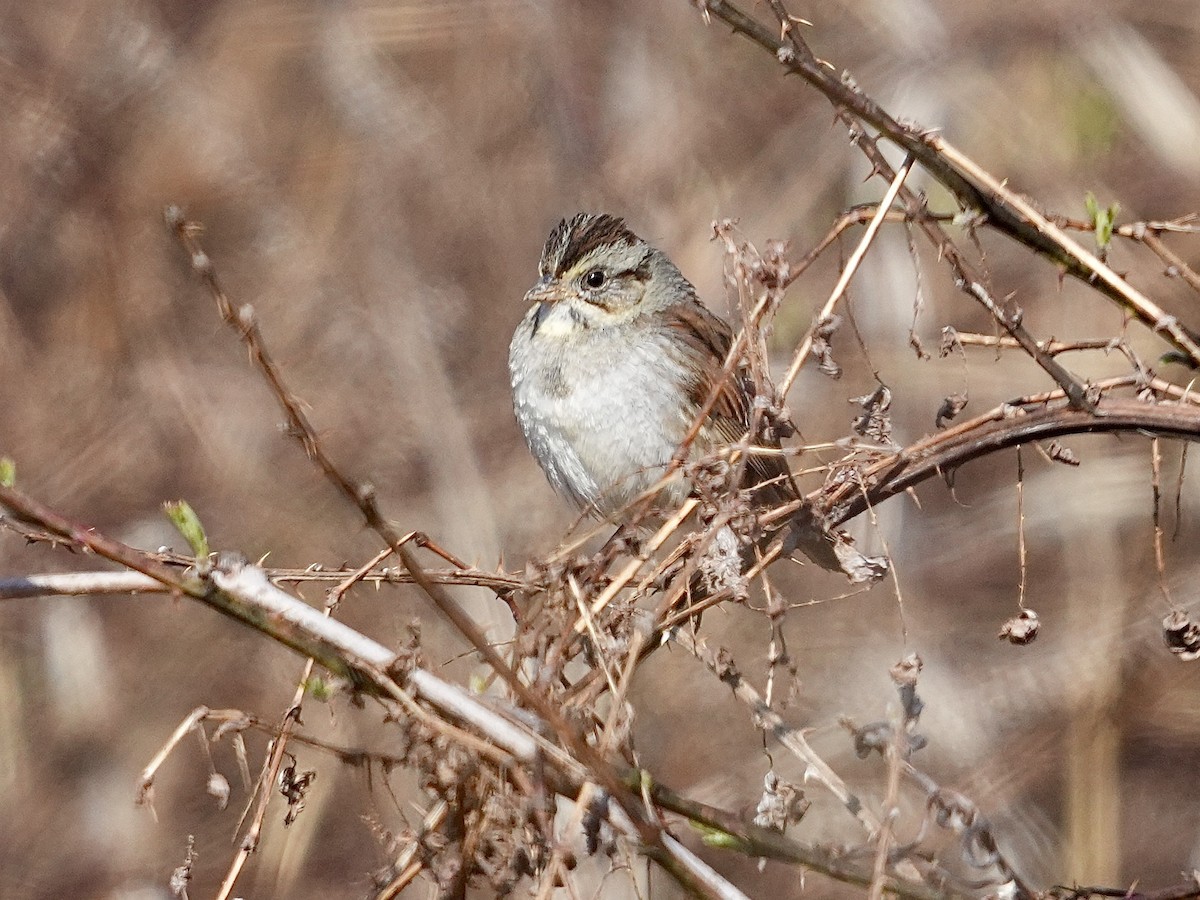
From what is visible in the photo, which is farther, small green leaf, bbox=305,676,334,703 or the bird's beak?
the bird's beak

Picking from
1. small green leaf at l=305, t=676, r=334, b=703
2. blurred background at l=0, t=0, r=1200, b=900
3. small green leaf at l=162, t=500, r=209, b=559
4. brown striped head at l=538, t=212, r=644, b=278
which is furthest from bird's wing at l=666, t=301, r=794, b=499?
small green leaf at l=162, t=500, r=209, b=559

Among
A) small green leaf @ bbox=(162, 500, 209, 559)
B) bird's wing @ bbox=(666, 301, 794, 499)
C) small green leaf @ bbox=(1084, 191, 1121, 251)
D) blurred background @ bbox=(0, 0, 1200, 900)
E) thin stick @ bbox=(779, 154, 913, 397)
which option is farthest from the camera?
blurred background @ bbox=(0, 0, 1200, 900)

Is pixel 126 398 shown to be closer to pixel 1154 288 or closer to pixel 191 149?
pixel 191 149

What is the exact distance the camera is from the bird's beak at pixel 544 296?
137 inches

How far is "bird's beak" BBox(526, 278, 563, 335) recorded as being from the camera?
347 cm

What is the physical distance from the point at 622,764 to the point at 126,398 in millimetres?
3577

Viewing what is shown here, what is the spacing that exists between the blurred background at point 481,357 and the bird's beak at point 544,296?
0.96 metres

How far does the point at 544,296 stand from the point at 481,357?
4.93 feet

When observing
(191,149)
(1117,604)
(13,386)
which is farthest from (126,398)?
(1117,604)

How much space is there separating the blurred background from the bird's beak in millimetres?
956

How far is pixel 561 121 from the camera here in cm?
524

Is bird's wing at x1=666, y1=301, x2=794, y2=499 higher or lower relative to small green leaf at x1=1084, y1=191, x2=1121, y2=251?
higher

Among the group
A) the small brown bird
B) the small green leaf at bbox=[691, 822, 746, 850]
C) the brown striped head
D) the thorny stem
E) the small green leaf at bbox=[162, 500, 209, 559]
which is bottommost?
the small green leaf at bbox=[691, 822, 746, 850]

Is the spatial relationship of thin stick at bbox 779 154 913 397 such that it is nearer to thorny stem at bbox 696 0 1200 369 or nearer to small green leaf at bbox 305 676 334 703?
thorny stem at bbox 696 0 1200 369
